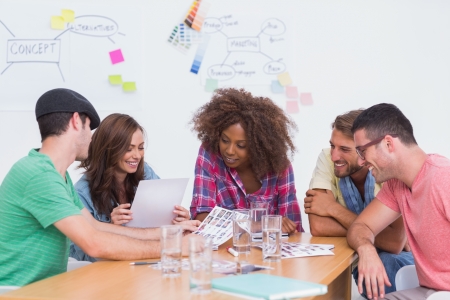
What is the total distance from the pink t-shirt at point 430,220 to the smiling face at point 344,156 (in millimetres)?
572

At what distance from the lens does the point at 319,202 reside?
279cm

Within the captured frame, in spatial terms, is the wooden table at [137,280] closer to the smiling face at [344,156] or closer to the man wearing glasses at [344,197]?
the man wearing glasses at [344,197]

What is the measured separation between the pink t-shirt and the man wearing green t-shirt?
0.89 meters

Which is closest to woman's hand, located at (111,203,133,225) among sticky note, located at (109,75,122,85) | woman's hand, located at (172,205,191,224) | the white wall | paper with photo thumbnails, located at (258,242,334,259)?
woman's hand, located at (172,205,191,224)

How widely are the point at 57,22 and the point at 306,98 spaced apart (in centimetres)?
181

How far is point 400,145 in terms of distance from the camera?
7.32 ft

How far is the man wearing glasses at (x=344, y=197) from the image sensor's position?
2.69 meters

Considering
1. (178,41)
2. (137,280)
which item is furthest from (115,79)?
(137,280)

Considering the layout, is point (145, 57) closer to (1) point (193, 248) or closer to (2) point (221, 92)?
(2) point (221, 92)

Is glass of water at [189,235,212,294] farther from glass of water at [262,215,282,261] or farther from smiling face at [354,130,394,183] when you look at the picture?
smiling face at [354,130,394,183]

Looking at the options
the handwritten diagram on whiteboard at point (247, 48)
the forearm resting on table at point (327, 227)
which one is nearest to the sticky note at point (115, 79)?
the handwritten diagram on whiteboard at point (247, 48)

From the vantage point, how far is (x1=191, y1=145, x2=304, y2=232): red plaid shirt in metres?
2.95

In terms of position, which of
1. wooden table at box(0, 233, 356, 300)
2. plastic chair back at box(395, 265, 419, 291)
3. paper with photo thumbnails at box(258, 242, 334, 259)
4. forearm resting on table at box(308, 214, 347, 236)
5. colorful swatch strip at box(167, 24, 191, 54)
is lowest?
plastic chair back at box(395, 265, 419, 291)

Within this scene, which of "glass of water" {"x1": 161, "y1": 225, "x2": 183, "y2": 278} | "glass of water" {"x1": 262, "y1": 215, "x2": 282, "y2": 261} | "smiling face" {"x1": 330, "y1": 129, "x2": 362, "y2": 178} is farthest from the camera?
"smiling face" {"x1": 330, "y1": 129, "x2": 362, "y2": 178}
